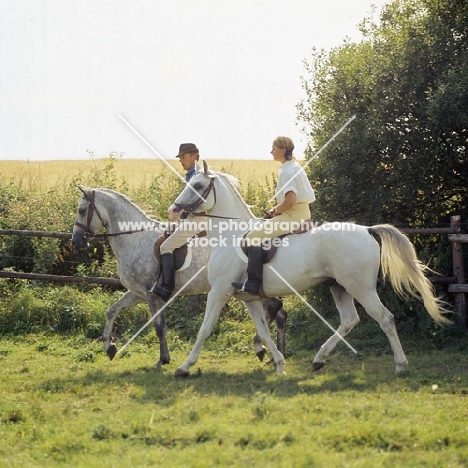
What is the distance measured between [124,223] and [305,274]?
288 centimetres

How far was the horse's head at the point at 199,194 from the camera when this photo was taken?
8.91 meters

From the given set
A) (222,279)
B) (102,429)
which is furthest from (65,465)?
(222,279)

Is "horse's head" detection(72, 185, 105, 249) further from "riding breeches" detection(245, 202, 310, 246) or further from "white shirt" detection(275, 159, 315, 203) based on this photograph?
"white shirt" detection(275, 159, 315, 203)

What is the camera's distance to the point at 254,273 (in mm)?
8852

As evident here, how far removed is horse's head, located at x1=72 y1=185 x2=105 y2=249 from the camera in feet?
34.2

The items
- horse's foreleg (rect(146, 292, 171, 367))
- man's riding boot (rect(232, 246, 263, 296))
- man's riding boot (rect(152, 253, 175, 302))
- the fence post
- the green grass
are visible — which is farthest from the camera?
the fence post

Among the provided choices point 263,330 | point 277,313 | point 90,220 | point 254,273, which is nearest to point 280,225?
point 254,273

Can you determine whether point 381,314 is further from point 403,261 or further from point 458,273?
point 458,273

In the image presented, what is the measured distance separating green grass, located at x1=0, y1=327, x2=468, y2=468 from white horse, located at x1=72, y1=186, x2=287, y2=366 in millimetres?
683

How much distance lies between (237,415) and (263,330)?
2.59 metres

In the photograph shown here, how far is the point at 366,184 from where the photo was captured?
39.1 ft

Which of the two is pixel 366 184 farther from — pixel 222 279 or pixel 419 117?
pixel 222 279

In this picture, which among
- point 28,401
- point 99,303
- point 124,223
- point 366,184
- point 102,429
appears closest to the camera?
point 102,429

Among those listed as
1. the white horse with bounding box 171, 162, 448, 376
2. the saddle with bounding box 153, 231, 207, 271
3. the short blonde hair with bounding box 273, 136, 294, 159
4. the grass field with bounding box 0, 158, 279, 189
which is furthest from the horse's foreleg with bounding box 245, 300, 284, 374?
the grass field with bounding box 0, 158, 279, 189
